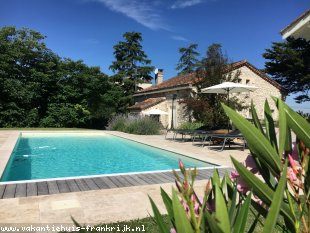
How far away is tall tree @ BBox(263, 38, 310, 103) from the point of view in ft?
108

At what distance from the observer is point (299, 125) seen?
0.97 metres

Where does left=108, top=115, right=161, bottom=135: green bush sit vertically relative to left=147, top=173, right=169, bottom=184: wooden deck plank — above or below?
above

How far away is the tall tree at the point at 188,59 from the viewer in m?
52.5

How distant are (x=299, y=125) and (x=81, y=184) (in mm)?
5567

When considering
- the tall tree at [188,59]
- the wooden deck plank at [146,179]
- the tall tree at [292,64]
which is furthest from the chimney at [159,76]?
the wooden deck plank at [146,179]

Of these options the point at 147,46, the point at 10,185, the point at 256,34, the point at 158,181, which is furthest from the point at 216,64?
the point at 147,46

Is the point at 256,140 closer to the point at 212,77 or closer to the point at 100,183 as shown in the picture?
the point at 100,183

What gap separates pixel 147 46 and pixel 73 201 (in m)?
35.3

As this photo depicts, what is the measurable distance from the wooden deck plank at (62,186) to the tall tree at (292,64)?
3154cm

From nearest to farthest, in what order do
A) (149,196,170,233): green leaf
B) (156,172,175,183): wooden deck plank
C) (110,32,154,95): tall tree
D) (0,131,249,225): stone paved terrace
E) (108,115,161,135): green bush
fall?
(149,196,170,233): green leaf
(0,131,249,225): stone paved terrace
(156,172,175,183): wooden deck plank
(108,115,161,135): green bush
(110,32,154,95): tall tree

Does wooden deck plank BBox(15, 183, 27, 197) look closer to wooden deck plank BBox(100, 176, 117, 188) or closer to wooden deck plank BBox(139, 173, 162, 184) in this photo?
wooden deck plank BBox(100, 176, 117, 188)

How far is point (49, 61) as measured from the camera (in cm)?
2648

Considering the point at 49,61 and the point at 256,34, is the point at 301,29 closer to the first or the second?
the point at 256,34

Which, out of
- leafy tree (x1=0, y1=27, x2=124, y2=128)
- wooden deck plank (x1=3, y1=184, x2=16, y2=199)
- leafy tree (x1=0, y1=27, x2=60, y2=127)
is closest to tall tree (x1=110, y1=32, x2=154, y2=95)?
leafy tree (x1=0, y1=27, x2=124, y2=128)
